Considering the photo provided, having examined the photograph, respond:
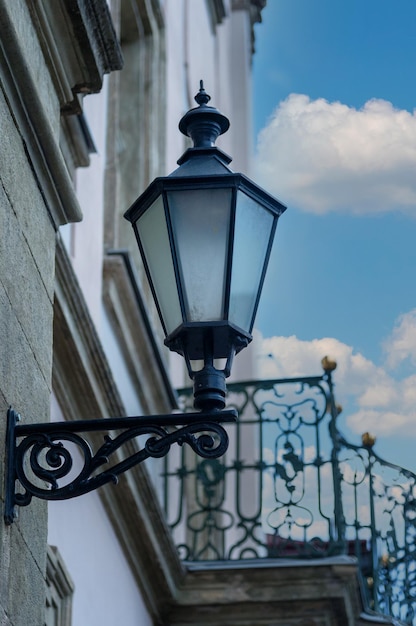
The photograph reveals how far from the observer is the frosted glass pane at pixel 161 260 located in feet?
12.9

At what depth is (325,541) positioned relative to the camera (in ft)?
29.7

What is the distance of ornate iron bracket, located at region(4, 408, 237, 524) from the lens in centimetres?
361

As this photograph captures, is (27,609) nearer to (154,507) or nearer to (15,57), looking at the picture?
(15,57)

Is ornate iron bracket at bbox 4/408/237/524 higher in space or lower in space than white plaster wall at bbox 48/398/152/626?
lower

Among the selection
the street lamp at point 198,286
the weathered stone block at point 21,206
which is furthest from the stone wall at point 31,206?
the street lamp at point 198,286

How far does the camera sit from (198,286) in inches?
153

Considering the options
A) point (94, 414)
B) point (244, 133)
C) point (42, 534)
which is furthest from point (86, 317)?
point (244, 133)

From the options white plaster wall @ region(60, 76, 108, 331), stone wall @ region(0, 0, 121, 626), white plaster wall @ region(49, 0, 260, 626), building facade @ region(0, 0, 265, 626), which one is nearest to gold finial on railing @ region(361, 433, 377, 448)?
building facade @ region(0, 0, 265, 626)

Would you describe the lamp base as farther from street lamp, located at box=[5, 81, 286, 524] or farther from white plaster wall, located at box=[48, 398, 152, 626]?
white plaster wall, located at box=[48, 398, 152, 626]

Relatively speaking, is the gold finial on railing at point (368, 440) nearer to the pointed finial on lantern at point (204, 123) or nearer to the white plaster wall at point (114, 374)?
the white plaster wall at point (114, 374)

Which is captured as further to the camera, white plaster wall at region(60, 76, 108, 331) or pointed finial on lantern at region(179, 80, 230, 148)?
white plaster wall at region(60, 76, 108, 331)

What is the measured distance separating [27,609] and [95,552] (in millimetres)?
3982

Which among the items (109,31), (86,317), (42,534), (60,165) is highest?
(86,317)

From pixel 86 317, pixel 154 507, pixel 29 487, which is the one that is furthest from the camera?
pixel 154 507
